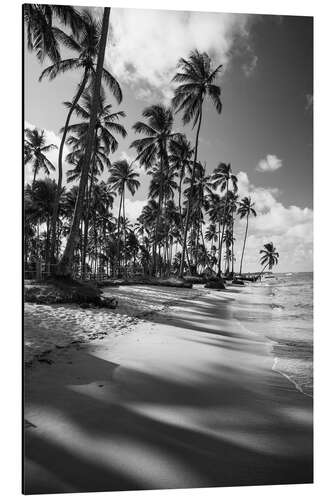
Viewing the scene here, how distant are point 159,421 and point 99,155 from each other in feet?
67.4

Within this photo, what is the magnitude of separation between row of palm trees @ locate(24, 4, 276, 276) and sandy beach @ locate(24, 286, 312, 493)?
118 cm

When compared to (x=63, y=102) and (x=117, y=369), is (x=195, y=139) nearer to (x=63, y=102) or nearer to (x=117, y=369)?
(x=63, y=102)

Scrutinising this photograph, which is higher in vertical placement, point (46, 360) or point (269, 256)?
point (269, 256)

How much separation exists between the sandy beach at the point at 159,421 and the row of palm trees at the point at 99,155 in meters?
1.18

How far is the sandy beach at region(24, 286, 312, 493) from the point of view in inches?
65.2

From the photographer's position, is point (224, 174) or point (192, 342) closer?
point (192, 342)

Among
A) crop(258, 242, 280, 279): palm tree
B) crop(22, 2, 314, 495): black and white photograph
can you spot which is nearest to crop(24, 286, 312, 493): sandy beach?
crop(22, 2, 314, 495): black and white photograph

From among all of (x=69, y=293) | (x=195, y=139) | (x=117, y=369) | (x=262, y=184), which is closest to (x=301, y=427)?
(x=117, y=369)

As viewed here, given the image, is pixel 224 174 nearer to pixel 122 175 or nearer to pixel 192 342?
pixel 192 342

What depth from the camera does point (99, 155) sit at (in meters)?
20.4

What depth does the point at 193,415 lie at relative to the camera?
2.03 m

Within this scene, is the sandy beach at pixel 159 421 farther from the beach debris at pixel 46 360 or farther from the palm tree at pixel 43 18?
the palm tree at pixel 43 18

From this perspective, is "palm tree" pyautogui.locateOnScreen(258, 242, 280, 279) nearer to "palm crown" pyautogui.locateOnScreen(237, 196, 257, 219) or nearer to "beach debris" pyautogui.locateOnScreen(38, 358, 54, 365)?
"palm crown" pyautogui.locateOnScreen(237, 196, 257, 219)

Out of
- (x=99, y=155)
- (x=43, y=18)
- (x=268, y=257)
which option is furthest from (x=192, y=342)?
(x=99, y=155)
